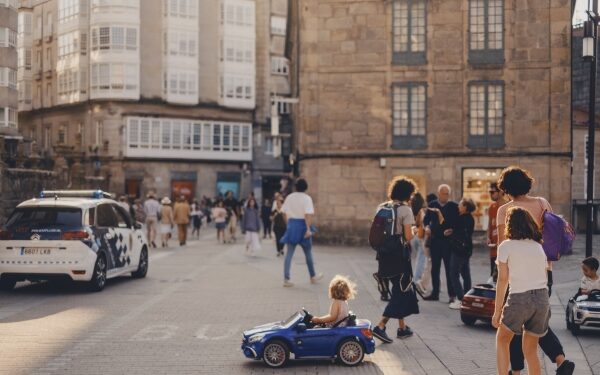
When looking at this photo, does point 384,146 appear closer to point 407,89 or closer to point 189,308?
point 407,89

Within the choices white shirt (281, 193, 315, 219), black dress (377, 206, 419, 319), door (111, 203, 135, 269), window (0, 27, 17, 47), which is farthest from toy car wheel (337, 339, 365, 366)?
window (0, 27, 17, 47)

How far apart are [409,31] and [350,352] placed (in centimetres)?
2087

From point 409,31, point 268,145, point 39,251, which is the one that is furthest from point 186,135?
point 39,251

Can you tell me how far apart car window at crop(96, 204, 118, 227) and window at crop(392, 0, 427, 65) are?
14417mm

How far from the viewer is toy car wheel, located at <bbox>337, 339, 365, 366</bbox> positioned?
845 centimetres

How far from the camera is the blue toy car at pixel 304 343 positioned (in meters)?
8.34

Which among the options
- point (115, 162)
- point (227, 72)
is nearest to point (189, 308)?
point (115, 162)

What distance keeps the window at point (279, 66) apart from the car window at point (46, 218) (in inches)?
2045

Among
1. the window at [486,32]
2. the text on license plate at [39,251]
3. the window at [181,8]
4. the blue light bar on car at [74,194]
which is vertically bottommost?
the text on license plate at [39,251]

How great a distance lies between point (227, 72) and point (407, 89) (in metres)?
34.4

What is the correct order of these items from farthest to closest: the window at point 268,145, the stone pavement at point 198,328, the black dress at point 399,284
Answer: the window at point 268,145, the black dress at point 399,284, the stone pavement at point 198,328

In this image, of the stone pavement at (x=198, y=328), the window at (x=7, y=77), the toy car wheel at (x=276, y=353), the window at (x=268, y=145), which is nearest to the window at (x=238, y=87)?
the window at (x=268, y=145)

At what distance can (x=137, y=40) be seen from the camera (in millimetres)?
57000

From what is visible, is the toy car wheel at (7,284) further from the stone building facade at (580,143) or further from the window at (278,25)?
the window at (278,25)
